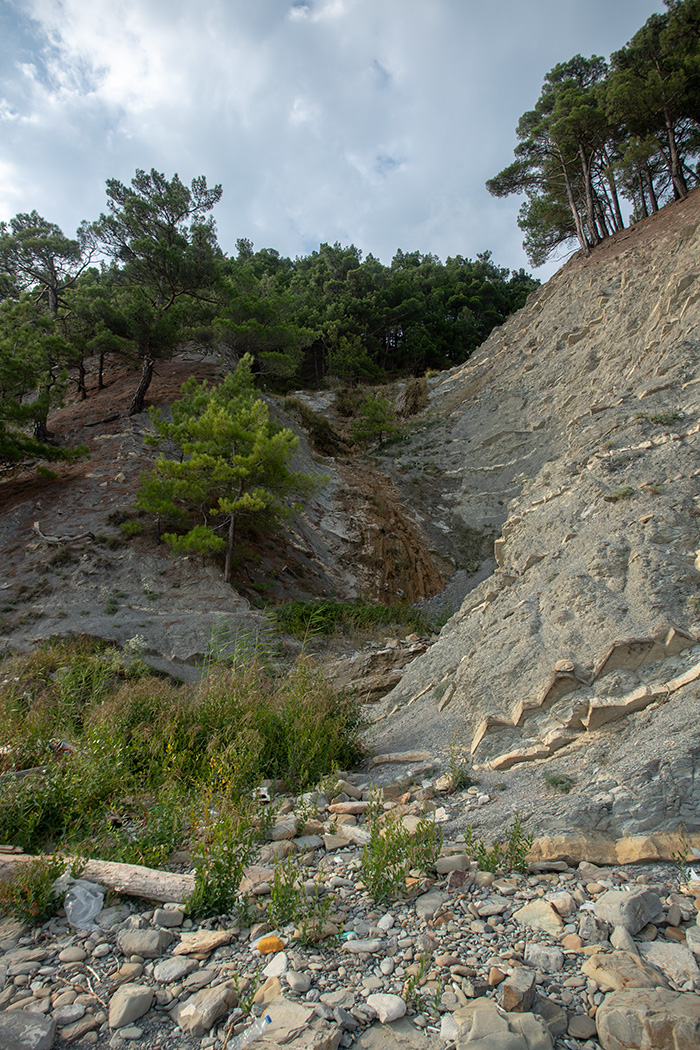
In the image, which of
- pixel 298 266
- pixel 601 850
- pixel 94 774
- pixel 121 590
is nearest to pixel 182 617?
pixel 121 590

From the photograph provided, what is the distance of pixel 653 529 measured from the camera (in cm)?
543

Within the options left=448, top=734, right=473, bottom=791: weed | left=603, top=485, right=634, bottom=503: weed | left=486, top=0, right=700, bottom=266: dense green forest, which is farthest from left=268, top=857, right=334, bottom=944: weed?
left=486, top=0, right=700, bottom=266: dense green forest

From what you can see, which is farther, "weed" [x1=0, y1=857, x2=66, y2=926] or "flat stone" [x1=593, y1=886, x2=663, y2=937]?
"weed" [x1=0, y1=857, x2=66, y2=926]

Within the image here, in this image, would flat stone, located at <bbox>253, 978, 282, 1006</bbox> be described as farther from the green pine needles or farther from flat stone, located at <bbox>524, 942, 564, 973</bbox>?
the green pine needles

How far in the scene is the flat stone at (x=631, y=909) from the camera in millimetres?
2277

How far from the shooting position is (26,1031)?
1.94 metres

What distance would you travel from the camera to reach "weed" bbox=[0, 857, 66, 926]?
2680mm

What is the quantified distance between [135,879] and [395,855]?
1.39 m

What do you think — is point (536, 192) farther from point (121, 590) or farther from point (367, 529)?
point (121, 590)

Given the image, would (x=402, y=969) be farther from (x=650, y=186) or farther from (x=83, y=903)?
(x=650, y=186)

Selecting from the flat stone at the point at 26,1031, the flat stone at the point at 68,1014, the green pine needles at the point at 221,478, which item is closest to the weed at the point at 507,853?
the flat stone at the point at 68,1014

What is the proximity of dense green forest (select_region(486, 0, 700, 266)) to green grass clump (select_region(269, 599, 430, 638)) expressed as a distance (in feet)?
56.4

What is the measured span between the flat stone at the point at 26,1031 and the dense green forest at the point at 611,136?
2354cm

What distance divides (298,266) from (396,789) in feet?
138
